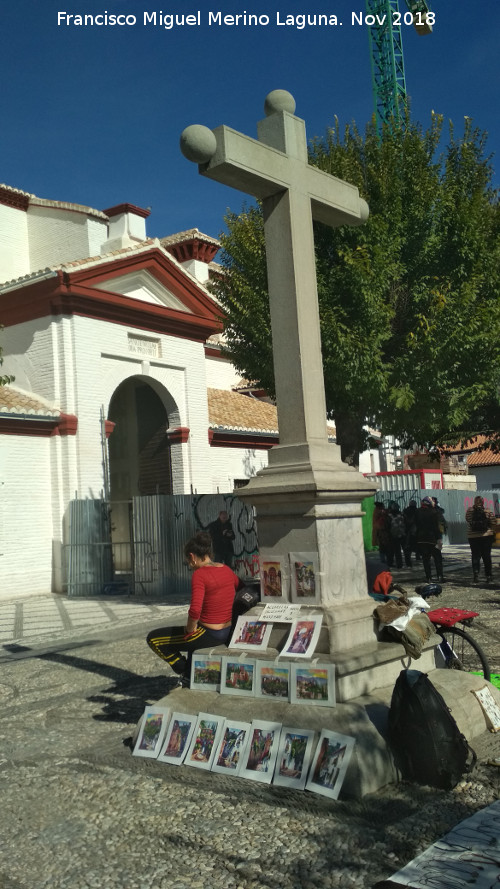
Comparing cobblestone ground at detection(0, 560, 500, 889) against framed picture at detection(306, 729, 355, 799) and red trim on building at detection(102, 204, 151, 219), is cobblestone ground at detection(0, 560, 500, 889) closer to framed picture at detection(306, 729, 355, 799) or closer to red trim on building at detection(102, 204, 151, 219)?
framed picture at detection(306, 729, 355, 799)

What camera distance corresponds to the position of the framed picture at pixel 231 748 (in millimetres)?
4762

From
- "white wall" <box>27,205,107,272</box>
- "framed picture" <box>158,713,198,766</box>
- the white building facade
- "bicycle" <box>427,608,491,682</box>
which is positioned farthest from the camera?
"white wall" <box>27,205,107,272</box>

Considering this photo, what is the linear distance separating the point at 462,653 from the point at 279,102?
188 inches

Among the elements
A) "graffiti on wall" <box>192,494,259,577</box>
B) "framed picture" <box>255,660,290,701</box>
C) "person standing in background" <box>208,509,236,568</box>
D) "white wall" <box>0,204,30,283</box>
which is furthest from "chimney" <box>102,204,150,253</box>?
"framed picture" <box>255,660,290,701</box>

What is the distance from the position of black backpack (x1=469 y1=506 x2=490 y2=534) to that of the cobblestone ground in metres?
9.94

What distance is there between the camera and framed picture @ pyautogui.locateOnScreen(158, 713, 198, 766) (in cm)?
502

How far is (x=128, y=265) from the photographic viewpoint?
62.5 ft

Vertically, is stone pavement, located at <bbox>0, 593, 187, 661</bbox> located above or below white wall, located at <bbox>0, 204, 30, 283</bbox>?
below

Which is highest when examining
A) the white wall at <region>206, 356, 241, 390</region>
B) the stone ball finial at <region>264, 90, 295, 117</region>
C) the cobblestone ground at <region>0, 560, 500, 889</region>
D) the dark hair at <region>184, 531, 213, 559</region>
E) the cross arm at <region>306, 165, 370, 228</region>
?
the white wall at <region>206, 356, 241, 390</region>

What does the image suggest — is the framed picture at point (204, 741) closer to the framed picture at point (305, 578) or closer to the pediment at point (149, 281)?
the framed picture at point (305, 578)

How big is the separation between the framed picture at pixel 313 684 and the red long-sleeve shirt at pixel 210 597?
99 cm

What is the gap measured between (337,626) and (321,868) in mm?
1765

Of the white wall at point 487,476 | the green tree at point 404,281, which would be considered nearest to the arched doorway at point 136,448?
the green tree at point 404,281

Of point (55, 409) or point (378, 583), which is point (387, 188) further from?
point (55, 409)
